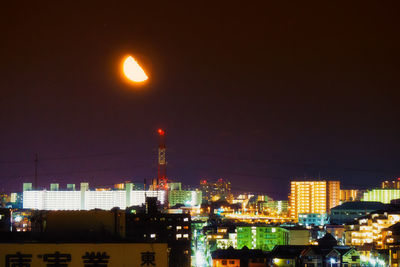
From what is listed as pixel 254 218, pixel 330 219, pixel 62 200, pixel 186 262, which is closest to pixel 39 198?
pixel 62 200

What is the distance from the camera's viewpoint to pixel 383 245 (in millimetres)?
14922

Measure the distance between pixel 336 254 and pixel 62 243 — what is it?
940 cm

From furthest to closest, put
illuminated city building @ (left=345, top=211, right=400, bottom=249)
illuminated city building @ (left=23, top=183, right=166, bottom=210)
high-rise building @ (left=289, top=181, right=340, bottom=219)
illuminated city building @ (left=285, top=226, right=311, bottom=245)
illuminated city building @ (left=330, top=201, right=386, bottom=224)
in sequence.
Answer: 1. high-rise building @ (left=289, top=181, right=340, bottom=219)
2. illuminated city building @ (left=23, top=183, right=166, bottom=210)
3. illuminated city building @ (left=330, top=201, right=386, bottom=224)
4. illuminated city building @ (left=345, top=211, right=400, bottom=249)
5. illuminated city building @ (left=285, top=226, right=311, bottom=245)

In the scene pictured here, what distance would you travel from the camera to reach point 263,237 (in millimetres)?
17812

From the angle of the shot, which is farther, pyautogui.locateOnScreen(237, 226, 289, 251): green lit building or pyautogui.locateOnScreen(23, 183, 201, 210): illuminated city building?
pyautogui.locateOnScreen(23, 183, 201, 210): illuminated city building

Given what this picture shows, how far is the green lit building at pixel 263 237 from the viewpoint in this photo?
57.9 ft

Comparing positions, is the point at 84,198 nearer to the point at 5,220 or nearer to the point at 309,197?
the point at 309,197

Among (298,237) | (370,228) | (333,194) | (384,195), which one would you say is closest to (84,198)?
(333,194)

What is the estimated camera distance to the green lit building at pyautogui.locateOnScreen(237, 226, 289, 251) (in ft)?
57.9

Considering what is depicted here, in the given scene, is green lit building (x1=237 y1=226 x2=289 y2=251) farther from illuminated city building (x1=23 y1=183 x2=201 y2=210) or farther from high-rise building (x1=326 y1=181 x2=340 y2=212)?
high-rise building (x1=326 y1=181 x2=340 y2=212)

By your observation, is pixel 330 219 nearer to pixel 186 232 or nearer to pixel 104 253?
pixel 186 232

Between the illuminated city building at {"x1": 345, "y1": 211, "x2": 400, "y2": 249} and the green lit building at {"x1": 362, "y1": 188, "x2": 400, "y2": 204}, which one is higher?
the green lit building at {"x1": 362, "y1": 188, "x2": 400, "y2": 204}

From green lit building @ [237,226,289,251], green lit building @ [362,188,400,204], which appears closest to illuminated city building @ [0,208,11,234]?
green lit building @ [237,226,289,251]

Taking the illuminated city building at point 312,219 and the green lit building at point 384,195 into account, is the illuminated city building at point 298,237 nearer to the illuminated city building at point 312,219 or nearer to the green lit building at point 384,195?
the illuminated city building at point 312,219
